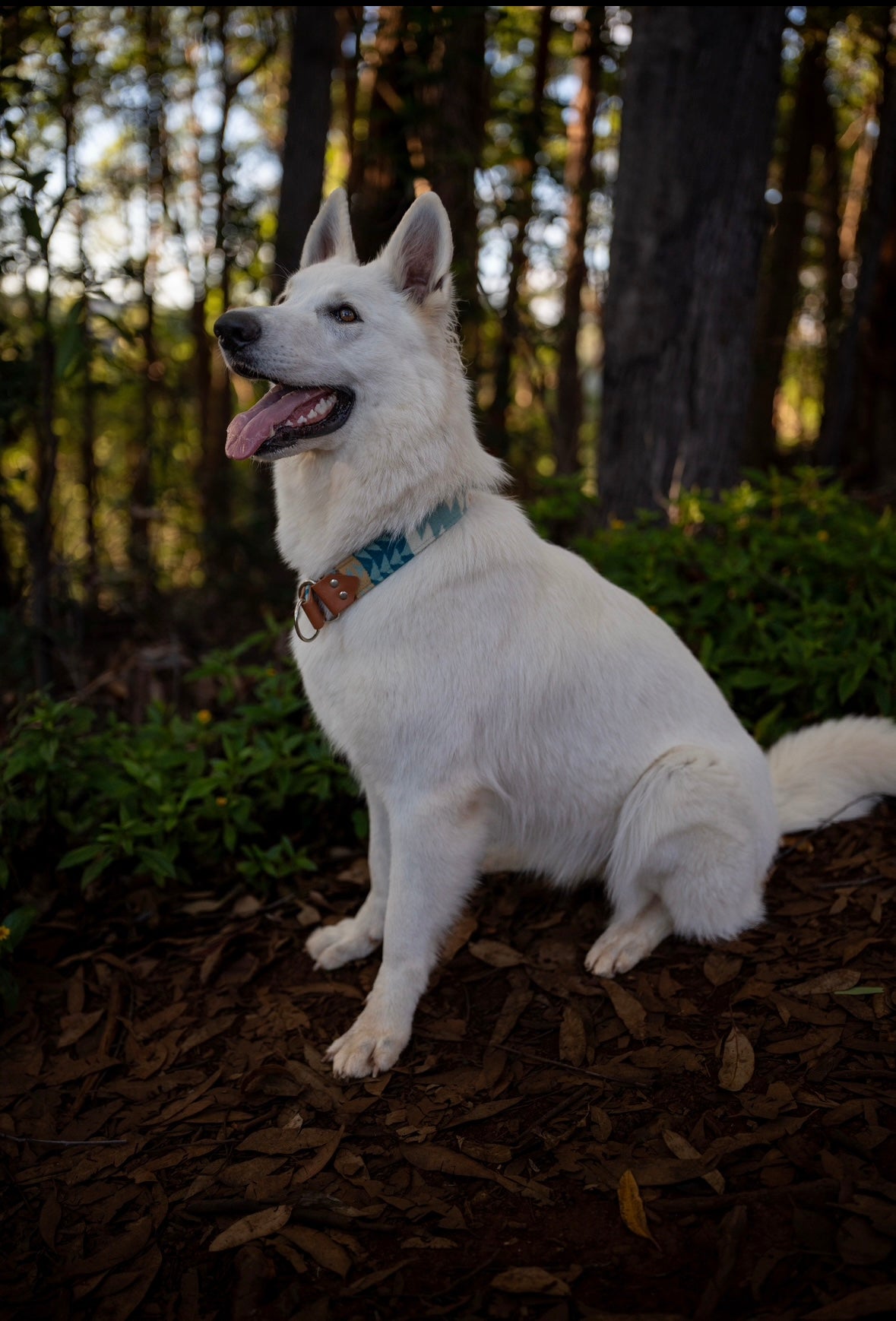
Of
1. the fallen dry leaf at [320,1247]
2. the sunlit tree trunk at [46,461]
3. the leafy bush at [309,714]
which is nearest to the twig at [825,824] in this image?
the leafy bush at [309,714]

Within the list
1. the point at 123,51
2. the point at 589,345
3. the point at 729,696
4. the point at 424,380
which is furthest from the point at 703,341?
the point at 589,345

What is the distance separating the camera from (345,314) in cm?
271

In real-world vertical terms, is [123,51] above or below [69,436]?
above

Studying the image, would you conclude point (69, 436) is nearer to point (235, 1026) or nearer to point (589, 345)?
point (235, 1026)

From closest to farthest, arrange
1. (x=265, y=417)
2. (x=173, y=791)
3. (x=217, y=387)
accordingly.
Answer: (x=265, y=417) < (x=173, y=791) < (x=217, y=387)

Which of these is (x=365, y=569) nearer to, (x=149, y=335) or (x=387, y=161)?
(x=387, y=161)

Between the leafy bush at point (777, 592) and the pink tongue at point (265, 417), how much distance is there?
207 centimetres

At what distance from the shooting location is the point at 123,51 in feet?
33.5

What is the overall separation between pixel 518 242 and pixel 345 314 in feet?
19.4

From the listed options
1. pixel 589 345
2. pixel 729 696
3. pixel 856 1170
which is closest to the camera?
pixel 856 1170

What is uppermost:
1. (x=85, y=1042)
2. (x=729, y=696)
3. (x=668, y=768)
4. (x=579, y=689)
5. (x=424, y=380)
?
(x=424, y=380)

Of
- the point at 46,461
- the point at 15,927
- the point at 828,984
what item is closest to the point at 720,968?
the point at 828,984

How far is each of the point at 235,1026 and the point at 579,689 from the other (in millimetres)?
1633

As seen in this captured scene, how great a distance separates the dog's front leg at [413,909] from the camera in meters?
2.66
